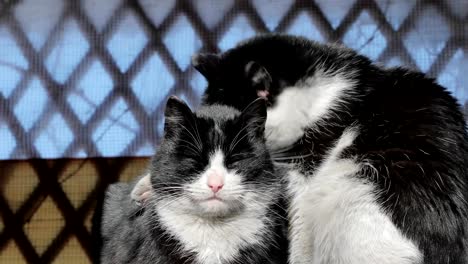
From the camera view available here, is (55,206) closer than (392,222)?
No

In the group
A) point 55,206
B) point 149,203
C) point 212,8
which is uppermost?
point 212,8

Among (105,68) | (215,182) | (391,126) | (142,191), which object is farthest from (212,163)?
(105,68)

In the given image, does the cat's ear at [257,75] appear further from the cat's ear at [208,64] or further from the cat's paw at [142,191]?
the cat's paw at [142,191]

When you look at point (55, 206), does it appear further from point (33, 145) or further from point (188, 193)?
point (188, 193)

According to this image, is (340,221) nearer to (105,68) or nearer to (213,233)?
(213,233)

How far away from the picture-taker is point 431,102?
104cm

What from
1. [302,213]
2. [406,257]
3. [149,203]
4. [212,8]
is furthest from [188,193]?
[212,8]

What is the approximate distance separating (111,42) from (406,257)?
3.32 ft

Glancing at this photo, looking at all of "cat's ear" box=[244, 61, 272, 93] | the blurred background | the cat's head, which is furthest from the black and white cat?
the blurred background

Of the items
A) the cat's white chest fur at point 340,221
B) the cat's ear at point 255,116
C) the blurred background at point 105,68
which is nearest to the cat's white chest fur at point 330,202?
the cat's white chest fur at point 340,221

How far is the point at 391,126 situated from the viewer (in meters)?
1.03

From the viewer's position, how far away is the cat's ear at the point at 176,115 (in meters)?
0.98

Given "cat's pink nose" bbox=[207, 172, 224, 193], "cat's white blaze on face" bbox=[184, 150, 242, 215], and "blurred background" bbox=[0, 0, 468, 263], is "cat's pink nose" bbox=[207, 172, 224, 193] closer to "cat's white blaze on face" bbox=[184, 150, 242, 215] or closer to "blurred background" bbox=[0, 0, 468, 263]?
"cat's white blaze on face" bbox=[184, 150, 242, 215]

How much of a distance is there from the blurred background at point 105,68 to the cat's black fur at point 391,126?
1.26ft
